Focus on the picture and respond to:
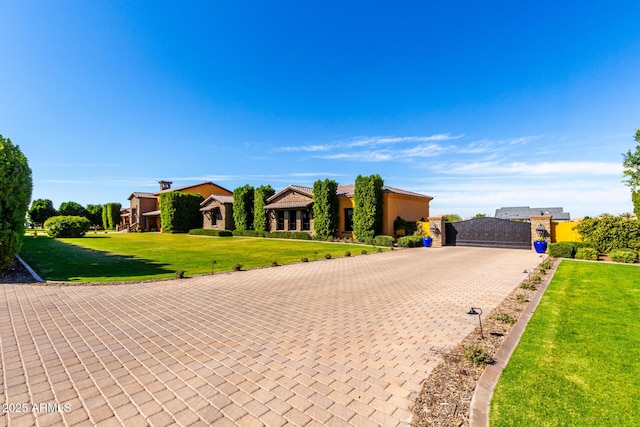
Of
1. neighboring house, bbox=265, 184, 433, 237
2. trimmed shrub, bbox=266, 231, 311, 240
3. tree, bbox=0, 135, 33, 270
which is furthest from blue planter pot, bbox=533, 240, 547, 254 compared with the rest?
tree, bbox=0, 135, 33, 270

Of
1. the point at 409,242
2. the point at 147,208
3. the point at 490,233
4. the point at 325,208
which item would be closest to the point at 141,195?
the point at 147,208

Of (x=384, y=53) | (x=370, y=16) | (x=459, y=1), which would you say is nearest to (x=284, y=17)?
(x=370, y=16)

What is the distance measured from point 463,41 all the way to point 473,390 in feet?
60.6

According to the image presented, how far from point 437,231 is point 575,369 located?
20825mm

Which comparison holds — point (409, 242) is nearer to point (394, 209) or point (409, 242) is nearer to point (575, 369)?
point (394, 209)

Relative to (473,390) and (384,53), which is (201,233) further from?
(473,390)

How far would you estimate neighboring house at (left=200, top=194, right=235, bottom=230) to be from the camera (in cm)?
3869

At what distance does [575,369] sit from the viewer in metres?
3.94

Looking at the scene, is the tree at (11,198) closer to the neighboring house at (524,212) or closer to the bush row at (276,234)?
the bush row at (276,234)

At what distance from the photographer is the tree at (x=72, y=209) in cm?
5966

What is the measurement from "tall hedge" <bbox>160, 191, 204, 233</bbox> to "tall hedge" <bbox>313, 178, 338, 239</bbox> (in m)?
22.8

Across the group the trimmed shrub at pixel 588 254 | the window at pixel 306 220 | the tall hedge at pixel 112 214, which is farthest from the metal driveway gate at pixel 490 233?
the tall hedge at pixel 112 214

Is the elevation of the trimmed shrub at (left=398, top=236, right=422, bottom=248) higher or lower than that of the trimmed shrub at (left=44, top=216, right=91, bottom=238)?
lower

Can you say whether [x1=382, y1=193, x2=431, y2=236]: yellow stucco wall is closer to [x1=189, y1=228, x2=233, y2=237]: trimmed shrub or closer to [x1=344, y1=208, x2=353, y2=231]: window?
[x1=344, y1=208, x2=353, y2=231]: window
